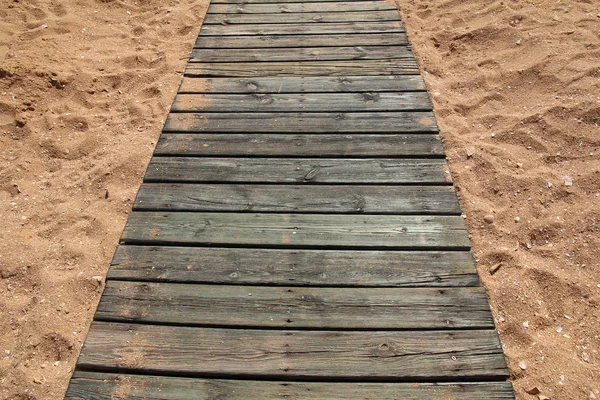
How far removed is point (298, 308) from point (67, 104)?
2.54 m

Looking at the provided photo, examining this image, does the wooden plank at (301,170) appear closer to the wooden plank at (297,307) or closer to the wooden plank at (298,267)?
the wooden plank at (298,267)

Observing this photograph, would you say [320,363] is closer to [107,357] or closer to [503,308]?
[107,357]

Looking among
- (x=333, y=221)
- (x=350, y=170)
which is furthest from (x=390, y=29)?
(x=333, y=221)

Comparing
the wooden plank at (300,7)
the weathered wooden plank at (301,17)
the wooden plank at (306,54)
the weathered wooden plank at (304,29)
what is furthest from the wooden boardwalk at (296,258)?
the wooden plank at (300,7)

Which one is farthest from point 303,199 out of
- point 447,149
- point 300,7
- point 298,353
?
point 300,7

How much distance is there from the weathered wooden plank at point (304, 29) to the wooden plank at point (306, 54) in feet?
0.83

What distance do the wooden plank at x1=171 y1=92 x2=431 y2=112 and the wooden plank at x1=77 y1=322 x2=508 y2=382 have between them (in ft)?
5.04

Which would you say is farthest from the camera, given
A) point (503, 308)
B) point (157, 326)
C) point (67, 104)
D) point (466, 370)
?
point (67, 104)

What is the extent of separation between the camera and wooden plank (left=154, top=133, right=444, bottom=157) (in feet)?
8.93

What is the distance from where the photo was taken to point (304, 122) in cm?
295

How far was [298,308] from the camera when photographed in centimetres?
205

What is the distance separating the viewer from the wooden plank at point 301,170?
2578mm

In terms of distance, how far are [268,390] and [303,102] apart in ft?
6.11

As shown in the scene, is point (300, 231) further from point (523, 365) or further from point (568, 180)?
point (568, 180)
